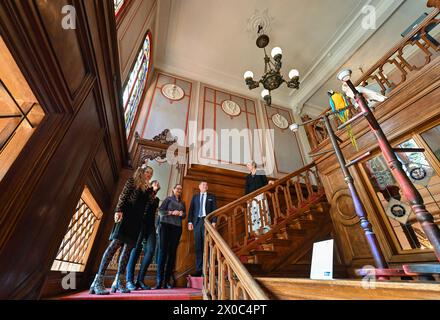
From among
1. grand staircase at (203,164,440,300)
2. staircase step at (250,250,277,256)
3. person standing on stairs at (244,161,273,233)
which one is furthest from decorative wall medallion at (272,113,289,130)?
staircase step at (250,250,277,256)

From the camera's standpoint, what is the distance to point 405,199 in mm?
2490

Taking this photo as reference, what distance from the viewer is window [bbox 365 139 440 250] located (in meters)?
2.29

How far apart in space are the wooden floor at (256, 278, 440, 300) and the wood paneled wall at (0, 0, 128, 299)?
1536mm

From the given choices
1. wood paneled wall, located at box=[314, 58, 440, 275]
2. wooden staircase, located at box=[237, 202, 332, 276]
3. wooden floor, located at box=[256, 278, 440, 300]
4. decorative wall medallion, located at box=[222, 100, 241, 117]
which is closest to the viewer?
wooden floor, located at box=[256, 278, 440, 300]

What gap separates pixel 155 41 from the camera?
17.7ft

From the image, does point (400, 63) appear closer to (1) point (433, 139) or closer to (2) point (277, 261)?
(1) point (433, 139)

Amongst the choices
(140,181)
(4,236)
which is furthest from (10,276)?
(140,181)

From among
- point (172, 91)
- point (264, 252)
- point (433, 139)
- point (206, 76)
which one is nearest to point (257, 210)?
point (264, 252)

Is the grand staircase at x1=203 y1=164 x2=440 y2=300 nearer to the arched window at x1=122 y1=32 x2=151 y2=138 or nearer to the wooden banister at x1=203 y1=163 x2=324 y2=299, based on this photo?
the wooden banister at x1=203 y1=163 x2=324 y2=299

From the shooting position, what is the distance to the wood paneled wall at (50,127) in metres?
0.93

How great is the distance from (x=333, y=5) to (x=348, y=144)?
439 centimetres

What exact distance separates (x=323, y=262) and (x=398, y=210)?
1856mm

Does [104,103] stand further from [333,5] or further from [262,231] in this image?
[333,5]

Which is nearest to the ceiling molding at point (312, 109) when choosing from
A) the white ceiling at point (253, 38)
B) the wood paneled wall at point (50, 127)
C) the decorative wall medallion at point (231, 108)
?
the white ceiling at point (253, 38)
